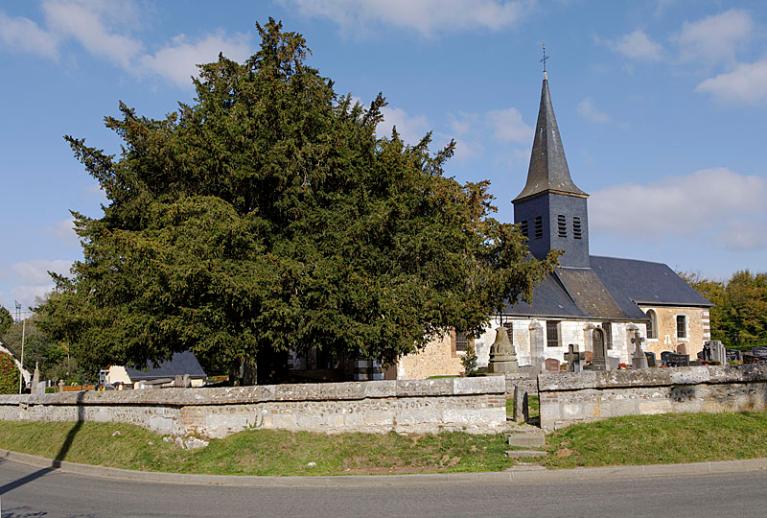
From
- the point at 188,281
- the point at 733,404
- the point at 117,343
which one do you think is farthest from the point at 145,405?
the point at 733,404

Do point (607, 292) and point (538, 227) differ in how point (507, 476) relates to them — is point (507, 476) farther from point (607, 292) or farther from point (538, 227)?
point (538, 227)

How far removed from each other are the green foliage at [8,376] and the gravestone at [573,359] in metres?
25.2

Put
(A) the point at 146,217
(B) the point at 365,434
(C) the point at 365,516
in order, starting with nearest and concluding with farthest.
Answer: (C) the point at 365,516, (B) the point at 365,434, (A) the point at 146,217

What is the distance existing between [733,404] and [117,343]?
14.1 metres

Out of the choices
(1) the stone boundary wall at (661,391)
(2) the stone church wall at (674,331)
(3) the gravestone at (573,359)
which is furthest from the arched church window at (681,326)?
(1) the stone boundary wall at (661,391)

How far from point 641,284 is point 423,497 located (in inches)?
1600

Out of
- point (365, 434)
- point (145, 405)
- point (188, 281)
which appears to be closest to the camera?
point (365, 434)

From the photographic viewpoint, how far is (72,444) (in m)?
15.9

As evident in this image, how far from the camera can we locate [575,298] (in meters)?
40.4

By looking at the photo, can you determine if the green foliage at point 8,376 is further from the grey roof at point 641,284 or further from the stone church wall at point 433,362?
the grey roof at point 641,284

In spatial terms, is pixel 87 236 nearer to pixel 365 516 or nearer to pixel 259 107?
pixel 259 107

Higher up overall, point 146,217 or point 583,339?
point 146,217

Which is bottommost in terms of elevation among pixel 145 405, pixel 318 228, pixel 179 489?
pixel 179 489

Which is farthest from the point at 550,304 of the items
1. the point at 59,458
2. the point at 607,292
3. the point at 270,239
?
the point at 59,458
